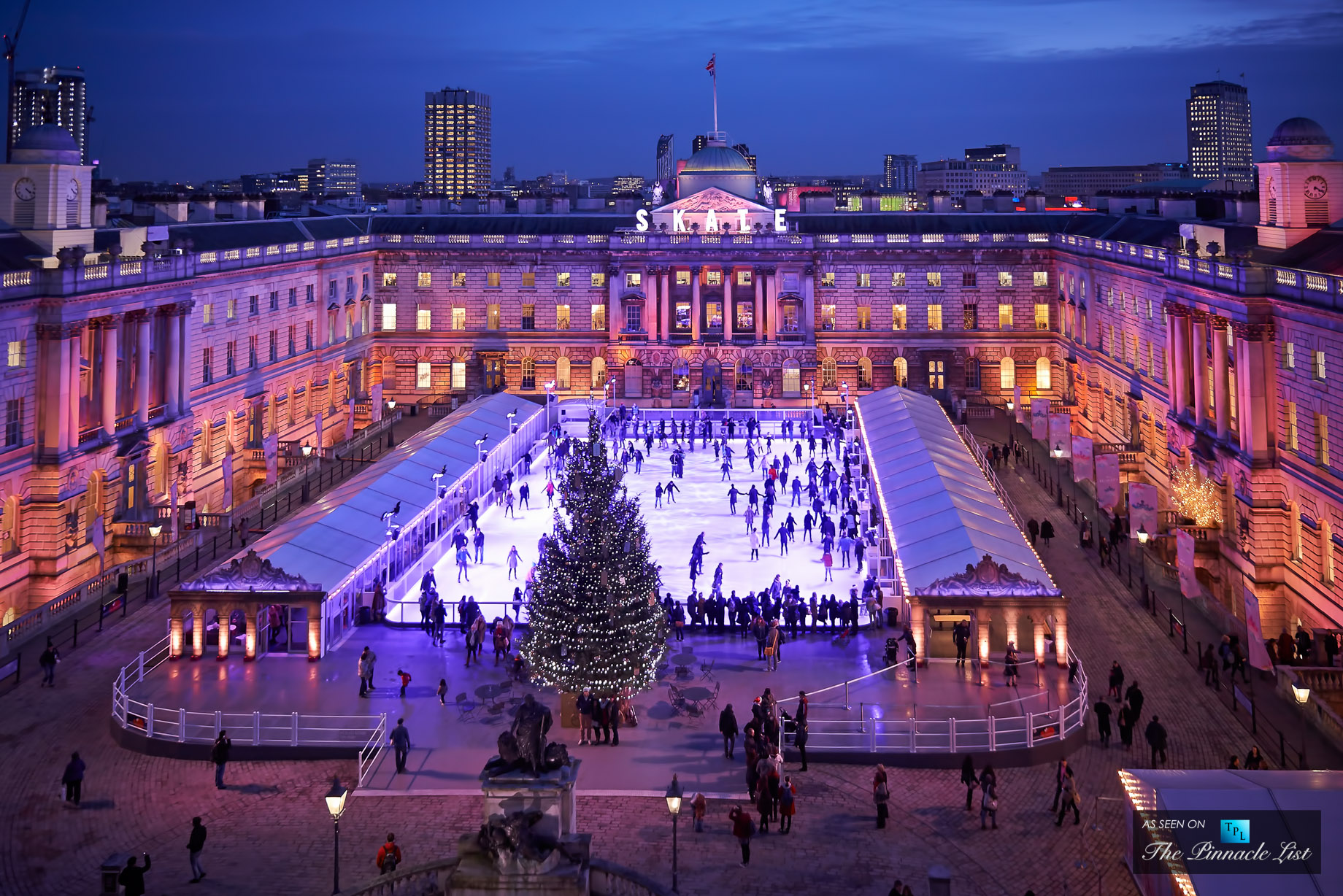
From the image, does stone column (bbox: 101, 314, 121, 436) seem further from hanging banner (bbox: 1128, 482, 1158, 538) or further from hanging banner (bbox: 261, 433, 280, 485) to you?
hanging banner (bbox: 1128, 482, 1158, 538)

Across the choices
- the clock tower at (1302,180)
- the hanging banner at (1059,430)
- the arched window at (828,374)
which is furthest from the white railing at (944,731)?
the arched window at (828,374)

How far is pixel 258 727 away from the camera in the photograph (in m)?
32.8

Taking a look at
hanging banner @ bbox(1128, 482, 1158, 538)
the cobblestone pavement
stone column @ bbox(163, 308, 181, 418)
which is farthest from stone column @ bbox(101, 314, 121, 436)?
hanging banner @ bbox(1128, 482, 1158, 538)

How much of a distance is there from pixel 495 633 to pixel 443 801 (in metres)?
10.1

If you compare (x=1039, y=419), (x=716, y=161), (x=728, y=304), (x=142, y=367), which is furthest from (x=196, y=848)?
(x=716, y=161)

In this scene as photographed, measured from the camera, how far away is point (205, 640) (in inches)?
1591

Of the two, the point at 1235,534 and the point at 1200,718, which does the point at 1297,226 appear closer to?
the point at 1235,534

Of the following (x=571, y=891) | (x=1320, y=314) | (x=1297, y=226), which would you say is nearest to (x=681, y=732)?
(x=571, y=891)

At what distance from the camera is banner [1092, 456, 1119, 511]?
53906 mm

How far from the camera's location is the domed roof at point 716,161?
334 ft

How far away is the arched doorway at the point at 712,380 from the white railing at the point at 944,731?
60.1 m

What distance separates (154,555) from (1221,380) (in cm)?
4180

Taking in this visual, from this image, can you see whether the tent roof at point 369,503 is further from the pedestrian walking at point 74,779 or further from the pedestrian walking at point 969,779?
the pedestrian walking at point 969,779

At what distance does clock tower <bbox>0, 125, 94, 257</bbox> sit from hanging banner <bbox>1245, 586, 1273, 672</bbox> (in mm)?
47240
